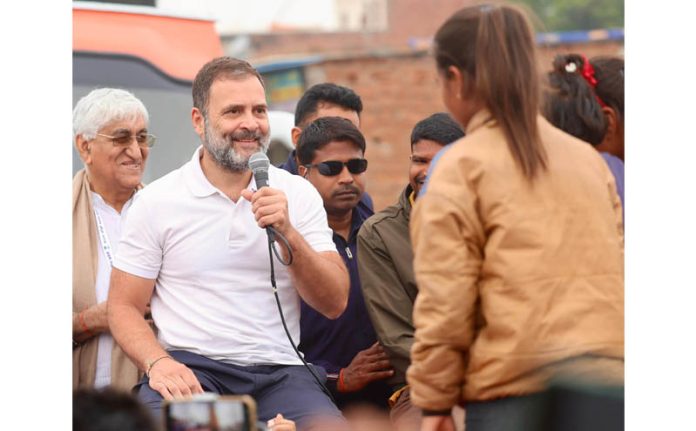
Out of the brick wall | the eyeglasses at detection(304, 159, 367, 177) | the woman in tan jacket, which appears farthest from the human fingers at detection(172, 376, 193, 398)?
the brick wall

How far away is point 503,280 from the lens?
3.08 m

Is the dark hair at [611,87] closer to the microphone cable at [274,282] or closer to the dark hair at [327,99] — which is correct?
the microphone cable at [274,282]

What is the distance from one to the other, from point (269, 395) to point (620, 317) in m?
1.48

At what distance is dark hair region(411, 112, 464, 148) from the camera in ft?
15.8

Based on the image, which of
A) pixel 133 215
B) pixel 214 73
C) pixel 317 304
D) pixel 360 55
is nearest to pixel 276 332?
pixel 317 304

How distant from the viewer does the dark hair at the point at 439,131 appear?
4.82m

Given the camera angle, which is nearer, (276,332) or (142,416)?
(142,416)

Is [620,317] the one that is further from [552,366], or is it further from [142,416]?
[142,416]

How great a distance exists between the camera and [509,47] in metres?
3.16

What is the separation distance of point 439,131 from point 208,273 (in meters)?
1.17

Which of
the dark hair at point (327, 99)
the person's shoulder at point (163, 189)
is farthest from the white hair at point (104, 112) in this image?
the dark hair at point (327, 99)

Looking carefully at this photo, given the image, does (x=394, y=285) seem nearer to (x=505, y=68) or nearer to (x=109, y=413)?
(x=505, y=68)

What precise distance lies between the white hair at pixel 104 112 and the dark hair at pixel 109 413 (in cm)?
267

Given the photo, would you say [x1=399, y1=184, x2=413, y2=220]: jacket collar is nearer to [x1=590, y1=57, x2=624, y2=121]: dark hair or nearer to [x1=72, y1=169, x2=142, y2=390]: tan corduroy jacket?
[x1=590, y1=57, x2=624, y2=121]: dark hair
